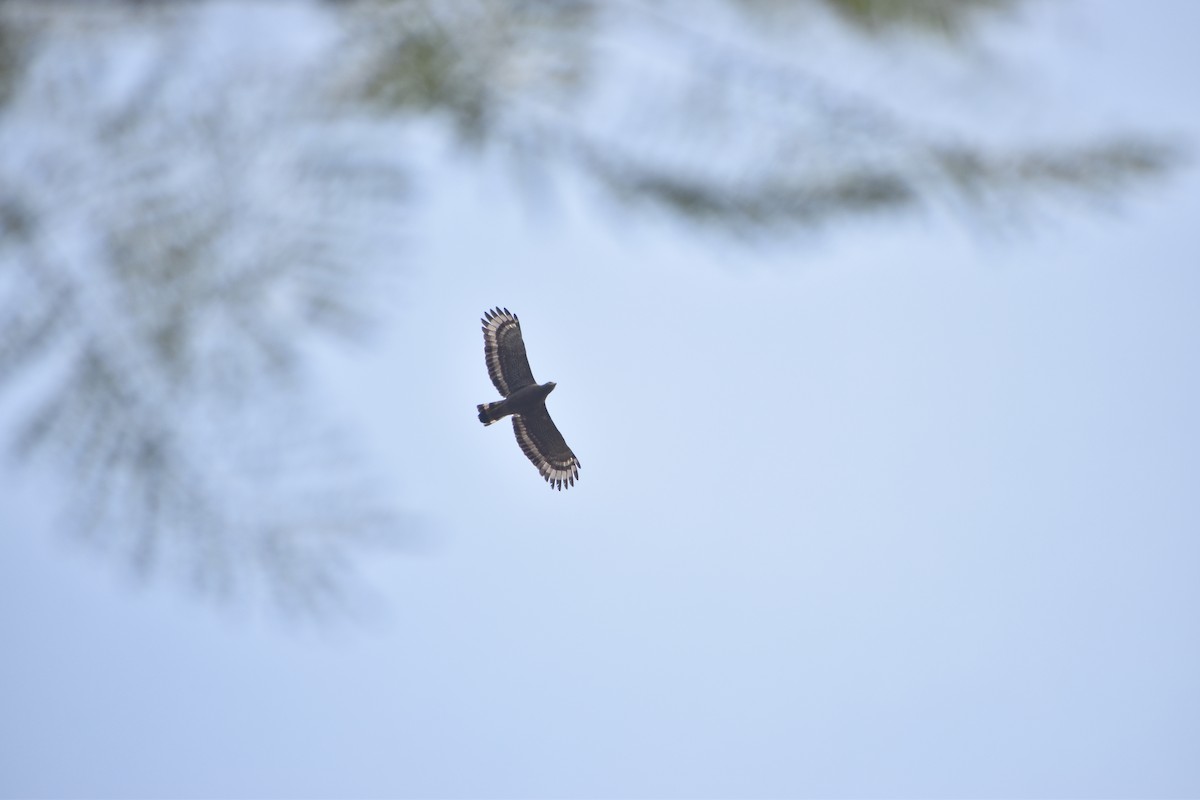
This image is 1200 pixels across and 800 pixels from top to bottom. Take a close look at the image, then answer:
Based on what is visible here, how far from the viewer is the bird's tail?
8898 millimetres

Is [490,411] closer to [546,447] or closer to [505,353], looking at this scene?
[505,353]

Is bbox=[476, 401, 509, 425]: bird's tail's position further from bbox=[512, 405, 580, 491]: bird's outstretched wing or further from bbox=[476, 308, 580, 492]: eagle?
bbox=[512, 405, 580, 491]: bird's outstretched wing

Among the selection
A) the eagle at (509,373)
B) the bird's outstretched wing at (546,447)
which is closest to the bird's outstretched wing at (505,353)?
the eagle at (509,373)

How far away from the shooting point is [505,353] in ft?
28.5

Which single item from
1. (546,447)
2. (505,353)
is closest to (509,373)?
(505,353)

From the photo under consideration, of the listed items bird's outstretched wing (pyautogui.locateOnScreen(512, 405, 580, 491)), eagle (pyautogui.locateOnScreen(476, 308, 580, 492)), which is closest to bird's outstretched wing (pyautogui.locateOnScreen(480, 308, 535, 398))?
eagle (pyautogui.locateOnScreen(476, 308, 580, 492))

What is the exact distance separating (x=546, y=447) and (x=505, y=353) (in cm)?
159

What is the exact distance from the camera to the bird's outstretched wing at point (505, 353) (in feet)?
28.5

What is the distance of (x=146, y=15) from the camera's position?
5.57 ft

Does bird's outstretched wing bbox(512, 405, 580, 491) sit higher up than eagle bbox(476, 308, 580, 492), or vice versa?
bird's outstretched wing bbox(512, 405, 580, 491)

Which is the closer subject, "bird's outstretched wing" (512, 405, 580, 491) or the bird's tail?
the bird's tail

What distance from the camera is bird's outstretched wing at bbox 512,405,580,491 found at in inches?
379

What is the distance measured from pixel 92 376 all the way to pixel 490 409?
22.8 feet

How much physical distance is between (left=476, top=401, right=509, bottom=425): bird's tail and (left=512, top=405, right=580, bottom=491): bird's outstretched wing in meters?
0.36
